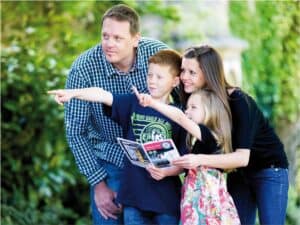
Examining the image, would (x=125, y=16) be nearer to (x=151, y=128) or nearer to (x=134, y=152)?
(x=151, y=128)

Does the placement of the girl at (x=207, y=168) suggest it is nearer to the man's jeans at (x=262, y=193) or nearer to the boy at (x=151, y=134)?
the boy at (x=151, y=134)

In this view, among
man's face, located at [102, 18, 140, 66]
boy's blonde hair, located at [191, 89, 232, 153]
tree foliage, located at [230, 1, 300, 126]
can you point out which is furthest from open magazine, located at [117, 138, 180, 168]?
tree foliage, located at [230, 1, 300, 126]

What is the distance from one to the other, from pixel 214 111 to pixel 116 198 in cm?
70

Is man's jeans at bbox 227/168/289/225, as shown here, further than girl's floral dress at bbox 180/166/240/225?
Yes

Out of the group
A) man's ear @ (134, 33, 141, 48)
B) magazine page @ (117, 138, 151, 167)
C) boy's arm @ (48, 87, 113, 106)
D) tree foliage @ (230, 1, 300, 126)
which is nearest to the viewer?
boy's arm @ (48, 87, 113, 106)

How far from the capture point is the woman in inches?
174

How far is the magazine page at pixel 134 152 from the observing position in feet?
14.4

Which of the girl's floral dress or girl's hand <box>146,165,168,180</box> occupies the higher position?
girl's hand <box>146,165,168,180</box>

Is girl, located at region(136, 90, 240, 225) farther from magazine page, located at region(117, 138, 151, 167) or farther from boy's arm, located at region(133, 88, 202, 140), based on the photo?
magazine page, located at region(117, 138, 151, 167)

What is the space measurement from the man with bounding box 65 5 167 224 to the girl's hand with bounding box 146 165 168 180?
397 mm

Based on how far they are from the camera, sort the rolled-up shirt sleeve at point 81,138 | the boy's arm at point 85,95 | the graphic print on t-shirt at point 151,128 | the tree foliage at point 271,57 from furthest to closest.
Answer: the tree foliage at point 271,57
the rolled-up shirt sleeve at point 81,138
the graphic print on t-shirt at point 151,128
the boy's arm at point 85,95

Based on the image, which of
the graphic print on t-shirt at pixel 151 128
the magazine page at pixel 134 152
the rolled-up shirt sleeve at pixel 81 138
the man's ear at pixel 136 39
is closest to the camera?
the magazine page at pixel 134 152

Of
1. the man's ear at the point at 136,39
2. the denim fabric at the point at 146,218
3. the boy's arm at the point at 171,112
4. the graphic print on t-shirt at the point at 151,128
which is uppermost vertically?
the man's ear at the point at 136,39

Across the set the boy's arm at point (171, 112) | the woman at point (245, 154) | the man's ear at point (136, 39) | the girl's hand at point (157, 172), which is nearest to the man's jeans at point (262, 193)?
the woman at point (245, 154)
